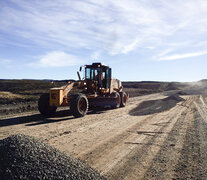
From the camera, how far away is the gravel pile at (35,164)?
4324 mm

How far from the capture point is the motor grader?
1172cm

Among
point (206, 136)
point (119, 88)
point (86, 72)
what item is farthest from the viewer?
point (119, 88)

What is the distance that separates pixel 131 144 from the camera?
24.0 feet

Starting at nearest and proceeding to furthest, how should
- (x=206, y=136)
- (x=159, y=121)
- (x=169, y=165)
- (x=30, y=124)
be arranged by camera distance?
(x=169, y=165)
(x=206, y=136)
(x=30, y=124)
(x=159, y=121)

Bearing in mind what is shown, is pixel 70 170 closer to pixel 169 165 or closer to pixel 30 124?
pixel 169 165

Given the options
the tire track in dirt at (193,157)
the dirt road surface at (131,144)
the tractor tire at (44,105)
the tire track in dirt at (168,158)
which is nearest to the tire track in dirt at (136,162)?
the dirt road surface at (131,144)

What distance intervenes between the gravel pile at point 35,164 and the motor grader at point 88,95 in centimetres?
643

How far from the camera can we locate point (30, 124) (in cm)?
1012

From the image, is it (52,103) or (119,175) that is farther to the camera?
(52,103)

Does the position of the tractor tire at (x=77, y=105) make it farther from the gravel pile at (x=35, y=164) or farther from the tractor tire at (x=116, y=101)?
the gravel pile at (x=35, y=164)

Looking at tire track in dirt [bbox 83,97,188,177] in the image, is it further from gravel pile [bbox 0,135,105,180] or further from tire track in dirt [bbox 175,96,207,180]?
tire track in dirt [bbox 175,96,207,180]

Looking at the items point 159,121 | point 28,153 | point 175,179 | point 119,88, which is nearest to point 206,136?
point 159,121

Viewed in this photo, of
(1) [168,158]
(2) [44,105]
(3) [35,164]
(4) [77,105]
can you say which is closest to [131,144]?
(1) [168,158]

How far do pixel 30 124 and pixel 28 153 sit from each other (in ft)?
18.3
